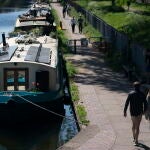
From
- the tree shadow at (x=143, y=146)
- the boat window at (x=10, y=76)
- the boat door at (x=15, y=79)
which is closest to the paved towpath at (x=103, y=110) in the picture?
the tree shadow at (x=143, y=146)

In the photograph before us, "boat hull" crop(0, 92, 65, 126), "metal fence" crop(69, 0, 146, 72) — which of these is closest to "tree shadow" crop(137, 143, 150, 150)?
"boat hull" crop(0, 92, 65, 126)

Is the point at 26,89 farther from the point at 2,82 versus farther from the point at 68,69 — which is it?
the point at 68,69

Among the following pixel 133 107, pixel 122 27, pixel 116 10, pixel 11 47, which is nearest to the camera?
pixel 133 107

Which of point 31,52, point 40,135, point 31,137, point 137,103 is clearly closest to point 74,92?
point 31,52

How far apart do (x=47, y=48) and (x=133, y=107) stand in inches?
436

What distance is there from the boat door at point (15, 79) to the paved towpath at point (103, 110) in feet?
7.85

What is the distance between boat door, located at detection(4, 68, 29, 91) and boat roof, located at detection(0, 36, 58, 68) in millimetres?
430

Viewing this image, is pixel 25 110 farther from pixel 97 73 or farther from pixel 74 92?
pixel 97 73

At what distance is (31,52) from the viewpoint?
23188 mm

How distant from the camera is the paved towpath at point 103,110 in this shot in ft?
52.4

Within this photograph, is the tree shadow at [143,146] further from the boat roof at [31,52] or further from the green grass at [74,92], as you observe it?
the boat roof at [31,52]

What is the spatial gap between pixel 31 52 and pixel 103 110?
16.1 ft

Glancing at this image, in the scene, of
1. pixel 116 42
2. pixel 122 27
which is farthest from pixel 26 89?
pixel 122 27

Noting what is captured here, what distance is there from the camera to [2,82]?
835 inches
